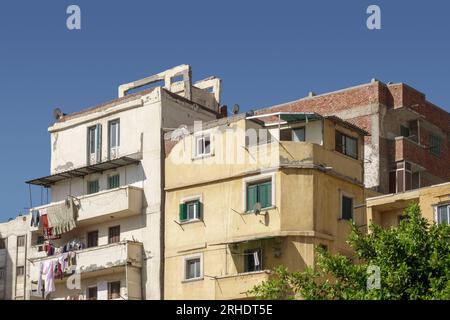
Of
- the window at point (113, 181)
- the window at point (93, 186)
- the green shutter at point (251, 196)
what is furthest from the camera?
the window at point (93, 186)

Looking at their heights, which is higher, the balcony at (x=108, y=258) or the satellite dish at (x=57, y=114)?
the satellite dish at (x=57, y=114)

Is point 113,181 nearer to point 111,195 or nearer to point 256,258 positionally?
point 111,195

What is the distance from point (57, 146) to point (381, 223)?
19.5 metres

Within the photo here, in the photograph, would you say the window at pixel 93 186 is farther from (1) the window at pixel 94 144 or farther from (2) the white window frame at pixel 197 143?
(2) the white window frame at pixel 197 143

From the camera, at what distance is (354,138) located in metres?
58.9

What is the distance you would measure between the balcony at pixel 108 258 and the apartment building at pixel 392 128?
509 inches

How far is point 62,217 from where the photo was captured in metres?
62.0

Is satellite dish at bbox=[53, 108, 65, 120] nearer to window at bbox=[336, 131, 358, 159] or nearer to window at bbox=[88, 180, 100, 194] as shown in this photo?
window at bbox=[88, 180, 100, 194]

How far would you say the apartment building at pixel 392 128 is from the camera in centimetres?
6366

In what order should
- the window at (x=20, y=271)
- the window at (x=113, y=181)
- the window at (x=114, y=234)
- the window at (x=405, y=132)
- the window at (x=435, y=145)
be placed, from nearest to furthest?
the window at (x=114, y=234) < the window at (x=113, y=181) < the window at (x=405, y=132) < the window at (x=435, y=145) < the window at (x=20, y=271)

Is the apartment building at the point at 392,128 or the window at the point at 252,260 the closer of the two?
the window at the point at 252,260

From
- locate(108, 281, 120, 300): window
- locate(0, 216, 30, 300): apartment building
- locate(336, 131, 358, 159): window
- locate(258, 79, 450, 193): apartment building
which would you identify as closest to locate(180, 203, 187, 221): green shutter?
locate(108, 281, 120, 300): window

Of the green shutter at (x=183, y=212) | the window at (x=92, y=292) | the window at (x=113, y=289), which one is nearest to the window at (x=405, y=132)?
the green shutter at (x=183, y=212)
